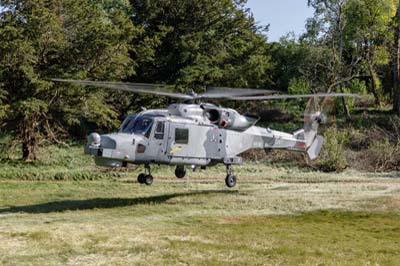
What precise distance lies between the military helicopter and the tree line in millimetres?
7232

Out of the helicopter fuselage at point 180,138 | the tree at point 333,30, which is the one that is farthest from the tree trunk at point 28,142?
the tree at point 333,30

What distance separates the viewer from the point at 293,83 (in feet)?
136

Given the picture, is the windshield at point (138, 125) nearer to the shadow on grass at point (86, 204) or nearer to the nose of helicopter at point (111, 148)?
the nose of helicopter at point (111, 148)

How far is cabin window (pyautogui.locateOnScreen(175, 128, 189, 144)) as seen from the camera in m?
16.1

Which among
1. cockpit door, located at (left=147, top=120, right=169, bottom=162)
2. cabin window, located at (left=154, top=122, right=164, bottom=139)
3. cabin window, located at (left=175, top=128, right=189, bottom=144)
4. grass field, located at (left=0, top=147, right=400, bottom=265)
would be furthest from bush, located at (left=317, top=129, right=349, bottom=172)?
cabin window, located at (left=154, top=122, right=164, bottom=139)

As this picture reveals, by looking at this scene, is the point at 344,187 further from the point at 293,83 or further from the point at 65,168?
the point at 293,83

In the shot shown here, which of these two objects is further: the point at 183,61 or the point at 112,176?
the point at 183,61

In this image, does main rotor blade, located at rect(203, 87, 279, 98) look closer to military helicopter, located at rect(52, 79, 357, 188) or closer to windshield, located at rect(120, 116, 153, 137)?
military helicopter, located at rect(52, 79, 357, 188)

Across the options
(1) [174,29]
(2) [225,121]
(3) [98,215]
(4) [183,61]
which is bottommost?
(3) [98,215]

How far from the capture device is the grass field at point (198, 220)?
9500mm

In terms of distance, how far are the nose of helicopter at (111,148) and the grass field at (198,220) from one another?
54.7 inches

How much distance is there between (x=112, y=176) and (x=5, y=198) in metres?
6.15

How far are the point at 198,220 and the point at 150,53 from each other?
54.9 ft

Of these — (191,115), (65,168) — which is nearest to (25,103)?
(65,168)
